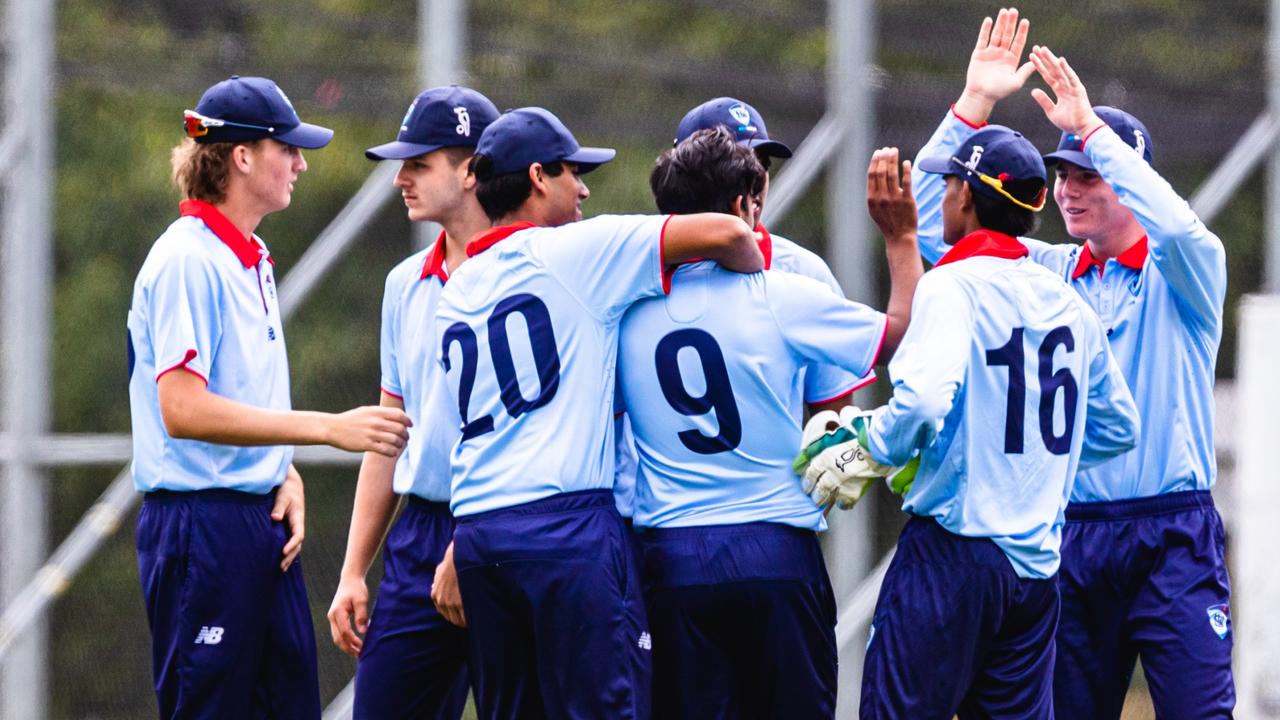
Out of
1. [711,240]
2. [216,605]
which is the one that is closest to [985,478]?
[711,240]

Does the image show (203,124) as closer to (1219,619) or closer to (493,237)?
(493,237)

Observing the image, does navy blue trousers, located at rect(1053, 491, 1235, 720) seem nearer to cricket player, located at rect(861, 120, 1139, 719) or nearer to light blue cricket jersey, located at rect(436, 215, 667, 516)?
cricket player, located at rect(861, 120, 1139, 719)

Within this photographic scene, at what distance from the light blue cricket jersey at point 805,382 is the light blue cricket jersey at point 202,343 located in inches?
41.7

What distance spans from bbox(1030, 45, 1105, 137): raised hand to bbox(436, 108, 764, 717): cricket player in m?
1.13

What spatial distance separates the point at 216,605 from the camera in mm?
4488

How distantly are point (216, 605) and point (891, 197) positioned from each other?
2031 millimetres

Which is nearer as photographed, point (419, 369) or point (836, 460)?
point (836, 460)

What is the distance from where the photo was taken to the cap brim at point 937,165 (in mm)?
4281

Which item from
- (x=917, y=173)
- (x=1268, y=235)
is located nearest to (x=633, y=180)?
(x=917, y=173)

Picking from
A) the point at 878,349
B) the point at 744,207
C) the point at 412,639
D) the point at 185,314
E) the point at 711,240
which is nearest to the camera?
the point at 711,240

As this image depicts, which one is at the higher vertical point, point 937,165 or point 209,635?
point 937,165

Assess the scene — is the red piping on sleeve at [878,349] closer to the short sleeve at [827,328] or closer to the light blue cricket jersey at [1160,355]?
the short sleeve at [827,328]

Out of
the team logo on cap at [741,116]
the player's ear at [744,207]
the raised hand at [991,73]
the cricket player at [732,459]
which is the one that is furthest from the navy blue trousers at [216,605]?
the raised hand at [991,73]

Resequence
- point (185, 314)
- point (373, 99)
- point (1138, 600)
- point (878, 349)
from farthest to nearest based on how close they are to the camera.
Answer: point (373, 99)
point (1138, 600)
point (185, 314)
point (878, 349)
